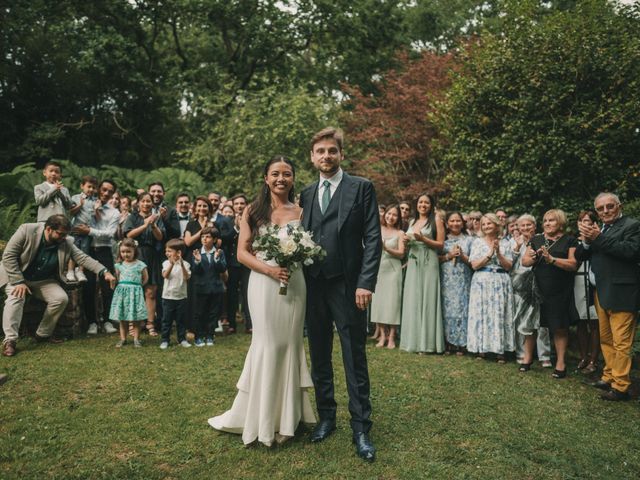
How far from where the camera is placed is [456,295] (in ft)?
26.4

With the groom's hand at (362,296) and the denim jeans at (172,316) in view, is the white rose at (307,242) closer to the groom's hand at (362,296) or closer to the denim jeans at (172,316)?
the groom's hand at (362,296)

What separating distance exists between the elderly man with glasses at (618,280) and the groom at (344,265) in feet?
10.2

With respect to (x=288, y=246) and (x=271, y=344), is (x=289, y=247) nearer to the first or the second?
(x=288, y=246)

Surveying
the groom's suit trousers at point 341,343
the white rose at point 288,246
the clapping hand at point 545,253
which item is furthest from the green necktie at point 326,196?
the clapping hand at point 545,253

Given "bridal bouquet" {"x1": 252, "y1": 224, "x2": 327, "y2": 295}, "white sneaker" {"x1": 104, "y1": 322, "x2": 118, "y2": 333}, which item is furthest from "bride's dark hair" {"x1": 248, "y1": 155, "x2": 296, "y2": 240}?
"white sneaker" {"x1": 104, "y1": 322, "x2": 118, "y2": 333}

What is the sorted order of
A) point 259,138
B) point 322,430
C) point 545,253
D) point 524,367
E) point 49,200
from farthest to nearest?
point 259,138, point 49,200, point 524,367, point 545,253, point 322,430

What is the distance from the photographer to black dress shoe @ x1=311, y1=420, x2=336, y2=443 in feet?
14.3

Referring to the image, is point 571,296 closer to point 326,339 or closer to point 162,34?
point 326,339

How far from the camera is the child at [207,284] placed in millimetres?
8086

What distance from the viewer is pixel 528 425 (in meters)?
4.96

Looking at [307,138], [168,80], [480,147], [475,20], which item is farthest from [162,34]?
[480,147]

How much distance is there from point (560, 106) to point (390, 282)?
5592mm

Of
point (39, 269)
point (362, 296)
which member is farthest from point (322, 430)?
point (39, 269)

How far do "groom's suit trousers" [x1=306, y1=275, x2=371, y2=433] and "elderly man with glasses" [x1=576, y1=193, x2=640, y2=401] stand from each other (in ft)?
10.8
